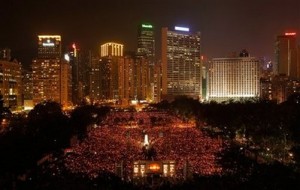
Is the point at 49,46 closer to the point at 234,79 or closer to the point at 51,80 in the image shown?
the point at 51,80

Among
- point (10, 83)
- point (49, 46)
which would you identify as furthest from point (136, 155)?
point (49, 46)

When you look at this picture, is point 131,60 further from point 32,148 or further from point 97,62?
point 32,148

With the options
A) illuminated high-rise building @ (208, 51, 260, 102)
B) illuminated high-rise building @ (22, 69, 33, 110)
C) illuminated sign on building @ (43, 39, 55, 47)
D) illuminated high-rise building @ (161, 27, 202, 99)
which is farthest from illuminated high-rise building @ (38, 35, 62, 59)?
illuminated high-rise building @ (208, 51, 260, 102)

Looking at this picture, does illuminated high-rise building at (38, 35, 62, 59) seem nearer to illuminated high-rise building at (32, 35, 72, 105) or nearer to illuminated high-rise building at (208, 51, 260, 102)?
illuminated high-rise building at (32, 35, 72, 105)

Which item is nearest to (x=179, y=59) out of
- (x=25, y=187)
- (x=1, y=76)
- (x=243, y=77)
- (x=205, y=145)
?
(x=243, y=77)

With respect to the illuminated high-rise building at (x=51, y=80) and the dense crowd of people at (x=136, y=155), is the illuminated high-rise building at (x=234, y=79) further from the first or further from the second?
the dense crowd of people at (x=136, y=155)

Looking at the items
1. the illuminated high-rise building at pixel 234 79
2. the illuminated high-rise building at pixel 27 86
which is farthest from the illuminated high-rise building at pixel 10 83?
the illuminated high-rise building at pixel 234 79
